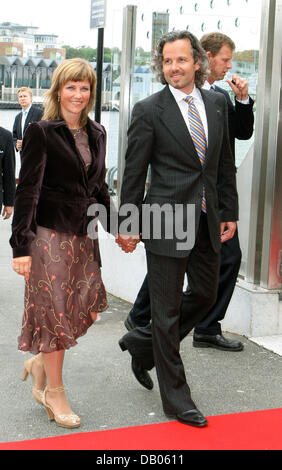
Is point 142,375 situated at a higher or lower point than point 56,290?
lower

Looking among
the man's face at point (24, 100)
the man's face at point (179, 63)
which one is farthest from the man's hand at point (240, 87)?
the man's face at point (24, 100)

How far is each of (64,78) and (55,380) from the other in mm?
1578

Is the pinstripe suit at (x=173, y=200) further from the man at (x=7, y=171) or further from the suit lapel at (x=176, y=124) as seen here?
the man at (x=7, y=171)

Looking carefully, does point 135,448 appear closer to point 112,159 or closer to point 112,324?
point 112,324

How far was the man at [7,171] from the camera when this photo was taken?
6917 mm

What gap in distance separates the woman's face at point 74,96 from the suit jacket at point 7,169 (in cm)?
316

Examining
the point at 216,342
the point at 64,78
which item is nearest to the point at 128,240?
the point at 64,78

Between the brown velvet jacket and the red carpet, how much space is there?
3.11 ft

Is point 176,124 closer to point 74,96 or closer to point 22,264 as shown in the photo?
point 74,96

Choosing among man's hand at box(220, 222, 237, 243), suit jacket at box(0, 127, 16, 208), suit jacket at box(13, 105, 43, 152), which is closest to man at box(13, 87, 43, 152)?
suit jacket at box(13, 105, 43, 152)

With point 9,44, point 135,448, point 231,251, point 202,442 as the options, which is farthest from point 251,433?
point 9,44

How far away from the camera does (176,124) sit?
3797 millimetres

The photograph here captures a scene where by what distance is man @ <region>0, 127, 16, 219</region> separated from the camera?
6917 millimetres
